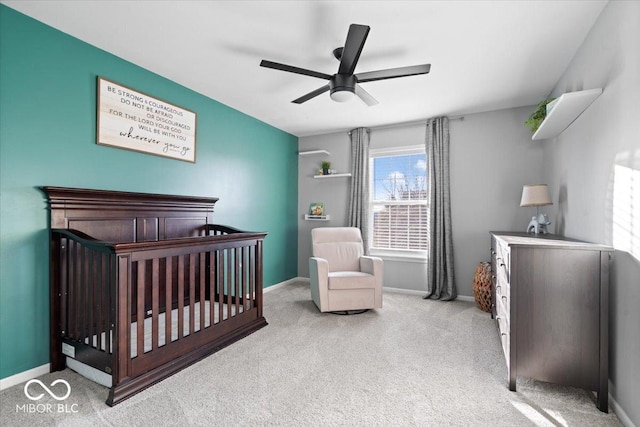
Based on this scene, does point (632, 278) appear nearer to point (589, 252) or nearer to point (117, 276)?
point (589, 252)

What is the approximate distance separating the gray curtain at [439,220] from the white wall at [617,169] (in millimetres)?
1699

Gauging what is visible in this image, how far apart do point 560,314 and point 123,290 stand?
2.67 metres

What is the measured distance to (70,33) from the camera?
2.27 metres

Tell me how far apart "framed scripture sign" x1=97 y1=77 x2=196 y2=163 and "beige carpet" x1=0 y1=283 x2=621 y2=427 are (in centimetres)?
187

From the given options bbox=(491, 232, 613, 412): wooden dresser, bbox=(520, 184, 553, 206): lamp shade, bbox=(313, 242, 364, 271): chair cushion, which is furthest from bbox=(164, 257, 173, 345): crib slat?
bbox=(520, 184, 553, 206): lamp shade

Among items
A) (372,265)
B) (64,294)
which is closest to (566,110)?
(372,265)

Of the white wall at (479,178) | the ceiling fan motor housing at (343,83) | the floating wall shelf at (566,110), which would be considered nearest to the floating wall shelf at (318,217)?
the white wall at (479,178)

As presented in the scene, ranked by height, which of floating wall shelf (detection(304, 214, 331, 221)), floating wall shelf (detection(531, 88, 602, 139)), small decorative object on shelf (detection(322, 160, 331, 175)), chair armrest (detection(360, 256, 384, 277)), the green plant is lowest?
chair armrest (detection(360, 256, 384, 277))

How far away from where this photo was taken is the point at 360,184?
4633 millimetres

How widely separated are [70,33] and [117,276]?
6.28ft

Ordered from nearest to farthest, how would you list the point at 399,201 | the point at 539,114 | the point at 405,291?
the point at 539,114 < the point at 405,291 < the point at 399,201

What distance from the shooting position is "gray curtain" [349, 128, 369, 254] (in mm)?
4602

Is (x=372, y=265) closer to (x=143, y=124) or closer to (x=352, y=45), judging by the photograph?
(x=352, y=45)

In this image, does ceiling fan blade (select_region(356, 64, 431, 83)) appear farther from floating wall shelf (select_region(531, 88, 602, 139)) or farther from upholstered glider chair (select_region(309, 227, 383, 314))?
upholstered glider chair (select_region(309, 227, 383, 314))
